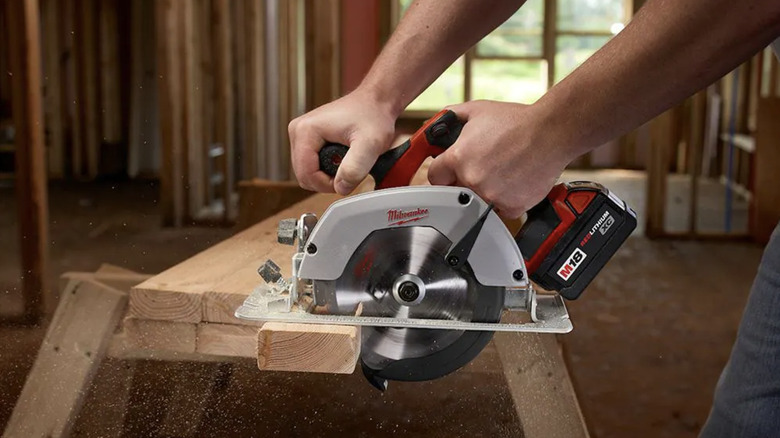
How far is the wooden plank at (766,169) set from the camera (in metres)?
4.86

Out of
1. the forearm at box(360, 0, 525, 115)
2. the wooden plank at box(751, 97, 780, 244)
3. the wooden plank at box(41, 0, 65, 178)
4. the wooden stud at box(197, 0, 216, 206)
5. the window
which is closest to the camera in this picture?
the forearm at box(360, 0, 525, 115)

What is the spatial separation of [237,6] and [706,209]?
10.4 ft

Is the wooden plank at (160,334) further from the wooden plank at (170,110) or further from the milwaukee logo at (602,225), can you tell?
the wooden plank at (170,110)

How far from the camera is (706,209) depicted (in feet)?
20.5

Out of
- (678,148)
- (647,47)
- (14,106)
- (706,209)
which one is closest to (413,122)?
(678,148)

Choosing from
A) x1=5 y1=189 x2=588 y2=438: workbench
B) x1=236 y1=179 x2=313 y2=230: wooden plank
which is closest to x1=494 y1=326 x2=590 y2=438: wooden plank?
x1=5 y1=189 x2=588 y2=438: workbench

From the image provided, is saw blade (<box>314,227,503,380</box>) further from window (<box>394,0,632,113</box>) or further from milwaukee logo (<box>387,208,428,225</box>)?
window (<box>394,0,632,113</box>)

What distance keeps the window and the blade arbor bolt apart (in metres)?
7.50

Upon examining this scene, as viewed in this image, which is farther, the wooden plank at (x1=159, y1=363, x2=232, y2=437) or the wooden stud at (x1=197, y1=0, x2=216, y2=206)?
the wooden stud at (x1=197, y1=0, x2=216, y2=206)

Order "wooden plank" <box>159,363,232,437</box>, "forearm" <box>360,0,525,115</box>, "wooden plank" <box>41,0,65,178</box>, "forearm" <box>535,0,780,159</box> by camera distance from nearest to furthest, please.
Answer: "forearm" <box>535,0,780,159</box> → "forearm" <box>360,0,525,115</box> → "wooden plank" <box>159,363,232,437</box> → "wooden plank" <box>41,0,65,178</box>

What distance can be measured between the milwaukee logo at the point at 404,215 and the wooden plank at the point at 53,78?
633 cm

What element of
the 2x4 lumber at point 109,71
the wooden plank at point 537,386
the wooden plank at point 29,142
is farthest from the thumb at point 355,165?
the 2x4 lumber at point 109,71

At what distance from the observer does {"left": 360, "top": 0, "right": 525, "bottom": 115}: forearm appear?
1.30 meters

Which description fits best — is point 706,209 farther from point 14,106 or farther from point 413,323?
point 413,323
